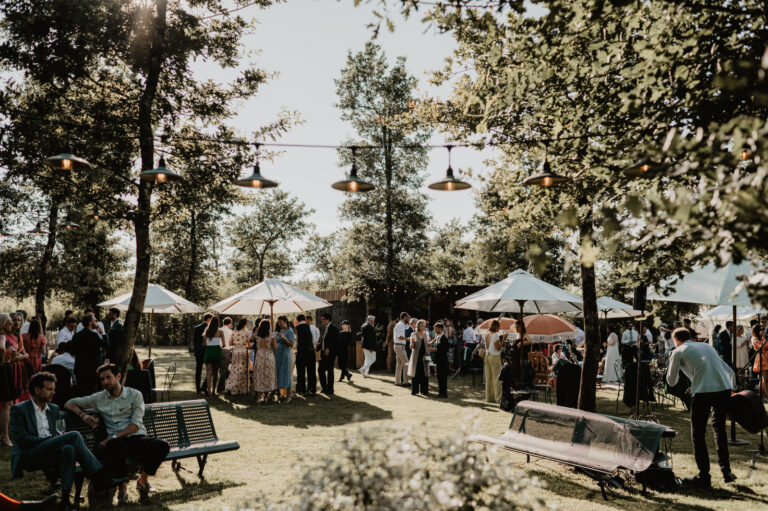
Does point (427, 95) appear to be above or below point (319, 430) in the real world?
above

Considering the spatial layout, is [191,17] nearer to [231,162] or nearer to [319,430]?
[231,162]

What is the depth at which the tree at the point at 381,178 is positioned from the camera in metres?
23.0

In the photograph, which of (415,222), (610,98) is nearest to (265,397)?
(610,98)

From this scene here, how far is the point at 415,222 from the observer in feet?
77.7

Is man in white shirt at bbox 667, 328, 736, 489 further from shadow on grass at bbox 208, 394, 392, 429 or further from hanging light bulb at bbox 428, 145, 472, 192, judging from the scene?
shadow on grass at bbox 208, 394, 392, 429

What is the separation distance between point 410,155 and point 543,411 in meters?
18.3

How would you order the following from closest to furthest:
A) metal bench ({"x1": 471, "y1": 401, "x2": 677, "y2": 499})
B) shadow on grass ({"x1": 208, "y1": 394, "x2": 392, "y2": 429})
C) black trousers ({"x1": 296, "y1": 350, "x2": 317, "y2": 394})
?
metal bench ({"x1": 471, "y1": 401, "x2": 677, "y2": 499})
shadow on grass ({"x1": 208, "y1": 394, "x2": 392, "y2": 429})
black trousers ({"x1": 296, "y1": 350, "x2": 317, "y2": 394})

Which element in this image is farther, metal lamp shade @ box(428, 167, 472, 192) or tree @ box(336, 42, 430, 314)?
tree @ box(336, 42, 430, 314)

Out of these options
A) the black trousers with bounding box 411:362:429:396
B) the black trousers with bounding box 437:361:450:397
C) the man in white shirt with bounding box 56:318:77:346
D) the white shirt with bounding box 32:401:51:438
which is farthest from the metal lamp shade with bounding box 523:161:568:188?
the man in white shirt with bounding box 56:318:77:346

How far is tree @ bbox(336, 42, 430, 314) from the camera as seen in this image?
23.0 meters

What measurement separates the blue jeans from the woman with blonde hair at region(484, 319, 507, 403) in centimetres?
859

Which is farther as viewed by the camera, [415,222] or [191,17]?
[415,222]

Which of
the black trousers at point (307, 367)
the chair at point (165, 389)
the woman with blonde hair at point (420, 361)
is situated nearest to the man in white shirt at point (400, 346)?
the woman with blonde hair at point (420, 361)

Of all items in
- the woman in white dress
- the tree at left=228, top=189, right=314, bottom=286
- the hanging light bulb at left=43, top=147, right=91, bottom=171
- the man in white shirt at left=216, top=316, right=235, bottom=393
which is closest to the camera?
the hanging light bulb at left=43, top=147, right=91, bottom=171
